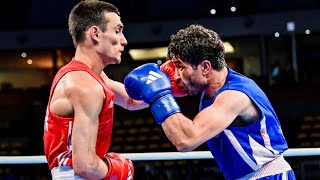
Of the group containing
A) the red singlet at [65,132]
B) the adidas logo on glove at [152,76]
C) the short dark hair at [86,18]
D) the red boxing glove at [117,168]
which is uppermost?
the short dark hair at [86,18]

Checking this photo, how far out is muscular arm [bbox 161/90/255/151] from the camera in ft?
6.06

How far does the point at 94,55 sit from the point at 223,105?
483 mm

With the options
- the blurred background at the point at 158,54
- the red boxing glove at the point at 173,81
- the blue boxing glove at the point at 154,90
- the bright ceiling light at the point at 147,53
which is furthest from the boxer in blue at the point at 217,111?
the bright ceiling light at the point at 147,53

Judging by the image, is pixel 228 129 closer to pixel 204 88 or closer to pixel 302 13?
pixel 204 88

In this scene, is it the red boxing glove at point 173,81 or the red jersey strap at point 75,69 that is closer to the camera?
the red jersey strap at point 75,69

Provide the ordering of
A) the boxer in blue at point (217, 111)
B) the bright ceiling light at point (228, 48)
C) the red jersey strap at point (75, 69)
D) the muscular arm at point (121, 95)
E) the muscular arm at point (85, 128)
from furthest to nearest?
the bright ceiling light at point (228, 48) → the muscular arm at point (121, 95) → the boxer in blue at point (217, 111) → the red jersey strap at point (75, 69) → the muscular arm at point (85, 128)

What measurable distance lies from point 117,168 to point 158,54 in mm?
9285

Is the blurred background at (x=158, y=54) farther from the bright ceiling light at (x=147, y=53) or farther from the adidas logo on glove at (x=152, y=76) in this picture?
the adidas logo on glove at (x=152, y=76)

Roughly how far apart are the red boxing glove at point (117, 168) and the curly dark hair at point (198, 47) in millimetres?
448

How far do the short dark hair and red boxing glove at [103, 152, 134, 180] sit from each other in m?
0.43

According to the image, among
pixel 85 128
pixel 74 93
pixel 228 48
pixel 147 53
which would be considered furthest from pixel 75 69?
pixel 147 53

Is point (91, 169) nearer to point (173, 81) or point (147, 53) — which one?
point (173, 81)

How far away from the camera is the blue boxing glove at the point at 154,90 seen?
189cm

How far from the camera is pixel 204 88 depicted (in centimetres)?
201
